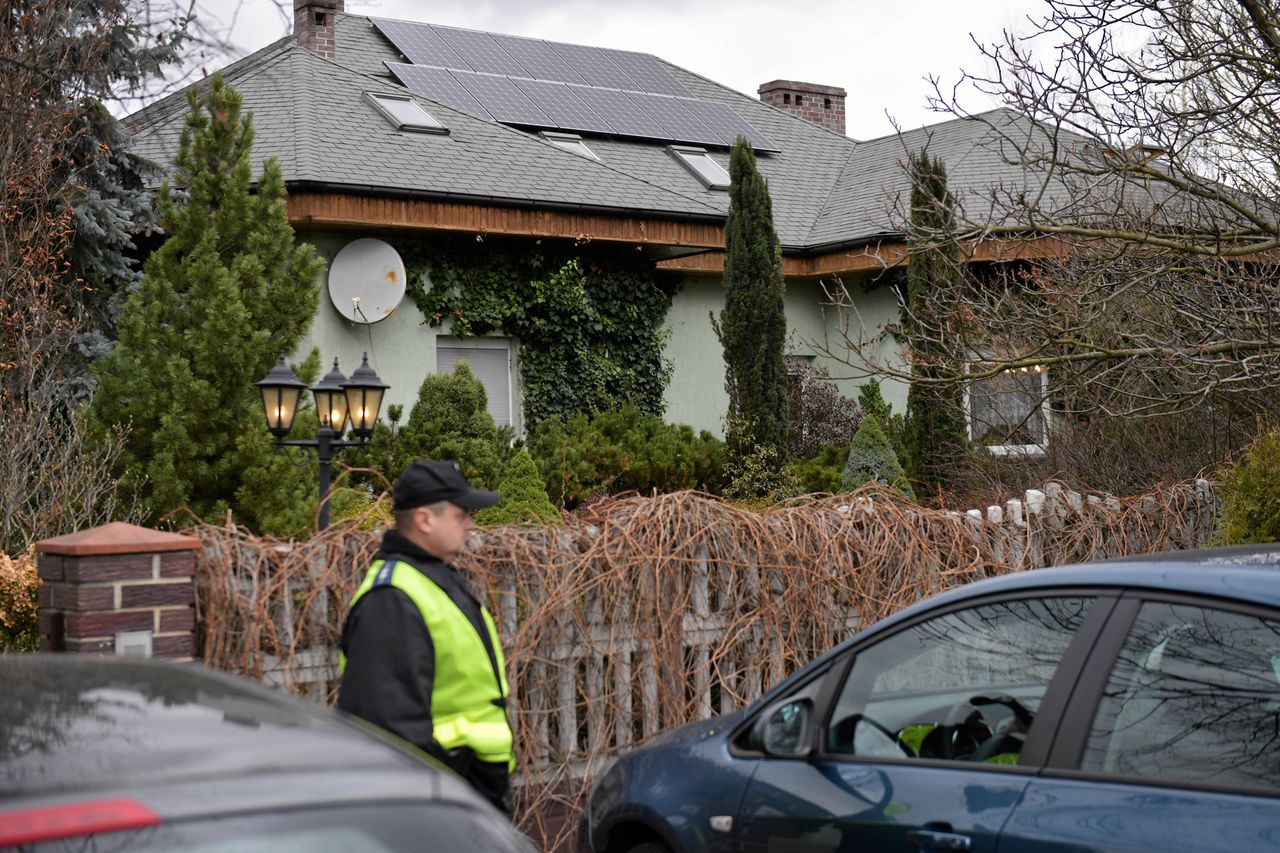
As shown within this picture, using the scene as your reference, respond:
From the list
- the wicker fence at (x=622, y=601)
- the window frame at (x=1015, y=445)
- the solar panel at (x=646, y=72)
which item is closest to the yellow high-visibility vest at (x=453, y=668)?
the wicker fence at (x=622, y=601)

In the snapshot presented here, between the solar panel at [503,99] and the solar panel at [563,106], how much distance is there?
0.57 ft

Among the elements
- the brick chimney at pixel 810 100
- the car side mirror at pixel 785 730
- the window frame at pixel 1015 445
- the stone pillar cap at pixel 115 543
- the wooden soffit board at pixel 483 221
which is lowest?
the car side mirror at pixel 785 730

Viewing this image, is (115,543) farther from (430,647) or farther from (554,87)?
(554,87)

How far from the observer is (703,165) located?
21.6 metres

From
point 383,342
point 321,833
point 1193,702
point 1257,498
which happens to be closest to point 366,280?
point 383,342

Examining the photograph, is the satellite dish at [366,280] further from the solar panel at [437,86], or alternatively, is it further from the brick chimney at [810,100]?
the brick chimney at [810,100]

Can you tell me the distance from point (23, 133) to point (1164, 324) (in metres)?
10.2

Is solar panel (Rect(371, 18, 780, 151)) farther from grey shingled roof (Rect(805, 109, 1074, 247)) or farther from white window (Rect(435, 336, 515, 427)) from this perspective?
white window (Rect(435, 336, 515, 427))

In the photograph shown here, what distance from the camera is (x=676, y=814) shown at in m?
4.40

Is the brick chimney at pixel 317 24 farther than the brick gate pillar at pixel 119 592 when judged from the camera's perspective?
Yes

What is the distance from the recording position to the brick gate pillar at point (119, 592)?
5156 mm

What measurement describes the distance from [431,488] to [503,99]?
17822 millimetres

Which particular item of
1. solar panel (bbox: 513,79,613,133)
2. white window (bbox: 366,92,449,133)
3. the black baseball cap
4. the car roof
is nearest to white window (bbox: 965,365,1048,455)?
the black baseball cap

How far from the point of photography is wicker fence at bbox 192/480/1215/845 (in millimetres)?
5688
